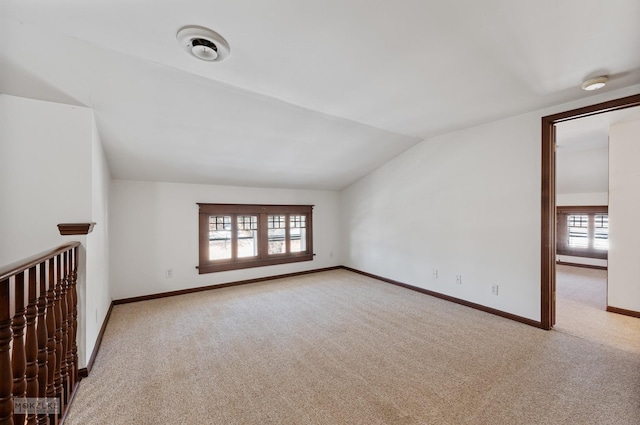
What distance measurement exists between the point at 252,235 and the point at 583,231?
7445 millimetres

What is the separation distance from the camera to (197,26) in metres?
1.66

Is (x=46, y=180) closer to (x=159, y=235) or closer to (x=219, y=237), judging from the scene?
(x=159, y=235)

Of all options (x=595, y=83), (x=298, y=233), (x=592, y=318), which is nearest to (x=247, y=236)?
(x=298, y=233)

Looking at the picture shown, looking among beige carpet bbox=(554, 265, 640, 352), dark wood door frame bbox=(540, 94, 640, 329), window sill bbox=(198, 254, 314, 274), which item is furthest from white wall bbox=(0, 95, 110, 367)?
beige carpet bbox=(554, 265, 640, 352)

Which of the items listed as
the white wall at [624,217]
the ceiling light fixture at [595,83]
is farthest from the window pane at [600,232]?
the ceiling light fixture at [595,83]

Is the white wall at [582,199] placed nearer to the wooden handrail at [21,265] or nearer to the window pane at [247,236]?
the window pane at [247,236]

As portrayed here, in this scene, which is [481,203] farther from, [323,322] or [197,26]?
[197,26]

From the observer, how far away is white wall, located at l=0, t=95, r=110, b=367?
1.96m

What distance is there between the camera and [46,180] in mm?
2059

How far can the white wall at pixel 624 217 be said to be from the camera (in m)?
3.40

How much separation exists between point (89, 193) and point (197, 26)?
1.56 meters

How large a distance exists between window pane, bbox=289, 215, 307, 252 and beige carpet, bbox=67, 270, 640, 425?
86.8 inches

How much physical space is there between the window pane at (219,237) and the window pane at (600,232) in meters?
7.86

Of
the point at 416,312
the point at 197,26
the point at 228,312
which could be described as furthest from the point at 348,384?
the point at 197,26
